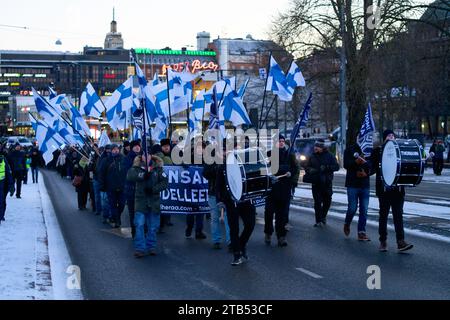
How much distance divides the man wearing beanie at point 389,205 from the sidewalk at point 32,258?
482 cm

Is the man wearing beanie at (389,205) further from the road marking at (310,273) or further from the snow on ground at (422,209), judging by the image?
the snow on ground at (422,209)

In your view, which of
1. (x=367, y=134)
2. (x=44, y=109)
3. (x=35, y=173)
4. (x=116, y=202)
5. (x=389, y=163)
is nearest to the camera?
(x=389, y=163)

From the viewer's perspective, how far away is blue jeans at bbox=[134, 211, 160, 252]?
11539 mm

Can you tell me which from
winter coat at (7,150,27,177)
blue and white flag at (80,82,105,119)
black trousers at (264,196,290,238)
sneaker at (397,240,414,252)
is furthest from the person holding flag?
winter coat at (7,150,27,177)

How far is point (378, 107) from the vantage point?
54.6 metres

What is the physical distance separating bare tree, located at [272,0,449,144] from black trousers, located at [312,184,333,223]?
18211mm

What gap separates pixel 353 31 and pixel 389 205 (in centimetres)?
2656

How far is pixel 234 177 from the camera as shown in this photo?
10.2m

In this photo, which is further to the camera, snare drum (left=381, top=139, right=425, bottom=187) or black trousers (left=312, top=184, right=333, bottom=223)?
black trousers (left=312, top=184, right=333, bottom=223)

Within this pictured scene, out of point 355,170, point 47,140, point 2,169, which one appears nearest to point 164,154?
point 2,169

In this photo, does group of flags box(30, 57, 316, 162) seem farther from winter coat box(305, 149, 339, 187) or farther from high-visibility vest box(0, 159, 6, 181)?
high-visibility vest box(0, 159, 6, 181)

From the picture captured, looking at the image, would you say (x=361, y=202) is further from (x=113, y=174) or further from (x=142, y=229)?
(x=113, y=174)
